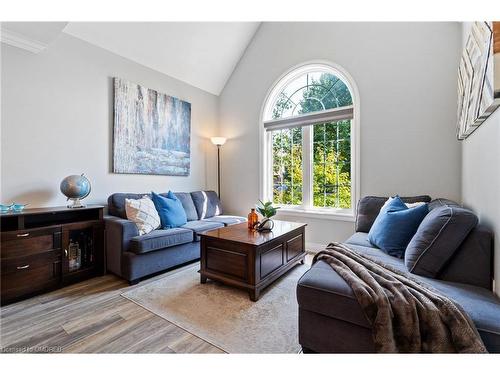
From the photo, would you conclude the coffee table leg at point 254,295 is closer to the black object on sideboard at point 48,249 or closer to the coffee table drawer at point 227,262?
the coffee table drawer at point 227,262

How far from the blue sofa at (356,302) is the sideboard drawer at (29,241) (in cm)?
235

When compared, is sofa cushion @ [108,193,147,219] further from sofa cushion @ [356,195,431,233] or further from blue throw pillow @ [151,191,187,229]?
sofa cushion @ [356,195,431,233]

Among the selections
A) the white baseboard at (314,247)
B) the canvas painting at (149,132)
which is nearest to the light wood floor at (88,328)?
the canvas painting at (149,132)

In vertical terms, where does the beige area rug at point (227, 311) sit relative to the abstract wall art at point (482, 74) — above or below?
below

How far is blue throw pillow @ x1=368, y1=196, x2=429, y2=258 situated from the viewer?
1.86 m

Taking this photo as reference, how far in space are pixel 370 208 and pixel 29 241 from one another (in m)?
3.40

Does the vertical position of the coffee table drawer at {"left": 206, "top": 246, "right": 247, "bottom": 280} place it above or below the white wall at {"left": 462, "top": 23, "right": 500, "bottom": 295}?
below

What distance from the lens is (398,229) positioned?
6.23 ft

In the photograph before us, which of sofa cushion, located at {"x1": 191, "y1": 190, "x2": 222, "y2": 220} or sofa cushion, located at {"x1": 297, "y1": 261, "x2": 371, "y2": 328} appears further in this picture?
sofa cushion, located at {"x1": 191, "y1": 190, "x2": 222, "y2": 220}

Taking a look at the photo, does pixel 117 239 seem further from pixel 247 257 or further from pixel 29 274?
pixel 247 257

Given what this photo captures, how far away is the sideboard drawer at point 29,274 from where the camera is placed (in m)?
1.97

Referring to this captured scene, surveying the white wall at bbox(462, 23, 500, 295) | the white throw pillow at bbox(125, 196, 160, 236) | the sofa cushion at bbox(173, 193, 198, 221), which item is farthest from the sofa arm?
the white wall at bbox(462, 23, 500, 295)

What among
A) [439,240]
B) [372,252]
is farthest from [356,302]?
[372,252]

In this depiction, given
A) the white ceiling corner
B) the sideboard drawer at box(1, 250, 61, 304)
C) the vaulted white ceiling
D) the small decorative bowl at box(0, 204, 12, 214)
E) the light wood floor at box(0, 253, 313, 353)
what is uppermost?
the vaulted white ceiling
